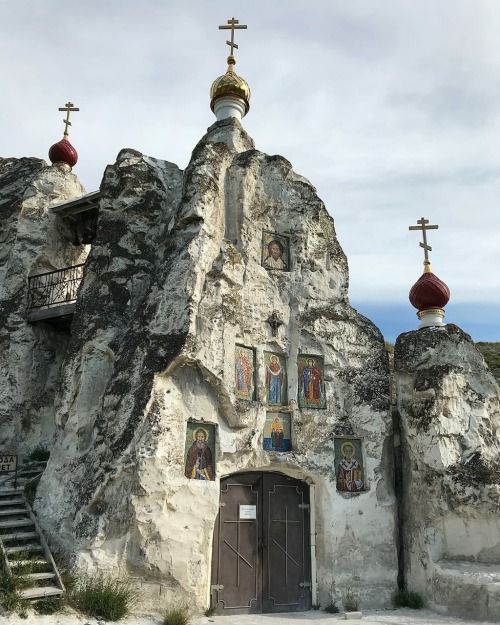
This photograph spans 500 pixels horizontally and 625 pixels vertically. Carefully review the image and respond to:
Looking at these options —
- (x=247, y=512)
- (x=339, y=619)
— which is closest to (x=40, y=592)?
(x=247, y=512)

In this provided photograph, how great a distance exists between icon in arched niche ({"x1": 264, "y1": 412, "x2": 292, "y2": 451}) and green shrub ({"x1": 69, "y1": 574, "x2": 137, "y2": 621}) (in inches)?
129

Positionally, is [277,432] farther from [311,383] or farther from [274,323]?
[274,323]

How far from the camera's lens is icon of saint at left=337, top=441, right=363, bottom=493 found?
34.7 ft

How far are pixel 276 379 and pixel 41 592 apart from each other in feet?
16.3

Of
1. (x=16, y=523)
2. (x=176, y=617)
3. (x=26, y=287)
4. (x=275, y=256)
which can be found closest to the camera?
(x=176, y=617)

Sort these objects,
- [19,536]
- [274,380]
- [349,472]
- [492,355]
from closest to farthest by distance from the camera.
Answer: [19,536]
[349,472]
[274,380]
[492,355]

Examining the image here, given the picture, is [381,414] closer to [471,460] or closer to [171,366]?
[471,460]

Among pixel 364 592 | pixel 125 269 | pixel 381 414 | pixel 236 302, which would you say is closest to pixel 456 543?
pixel 364 592

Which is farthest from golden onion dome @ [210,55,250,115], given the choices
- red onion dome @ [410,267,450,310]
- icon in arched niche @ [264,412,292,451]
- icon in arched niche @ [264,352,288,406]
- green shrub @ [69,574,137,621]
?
green shrub @ [69,574,137,621]

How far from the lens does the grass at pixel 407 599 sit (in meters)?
9.89

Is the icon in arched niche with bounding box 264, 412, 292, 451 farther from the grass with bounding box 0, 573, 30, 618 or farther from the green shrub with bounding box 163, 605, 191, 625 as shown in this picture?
the grass with bounding box 0, 573, 30, 618

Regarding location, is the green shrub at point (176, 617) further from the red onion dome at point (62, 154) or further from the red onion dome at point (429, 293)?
the red onion dome at point (62, 154)

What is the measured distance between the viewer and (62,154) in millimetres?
15531

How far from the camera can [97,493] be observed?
9.03 m
